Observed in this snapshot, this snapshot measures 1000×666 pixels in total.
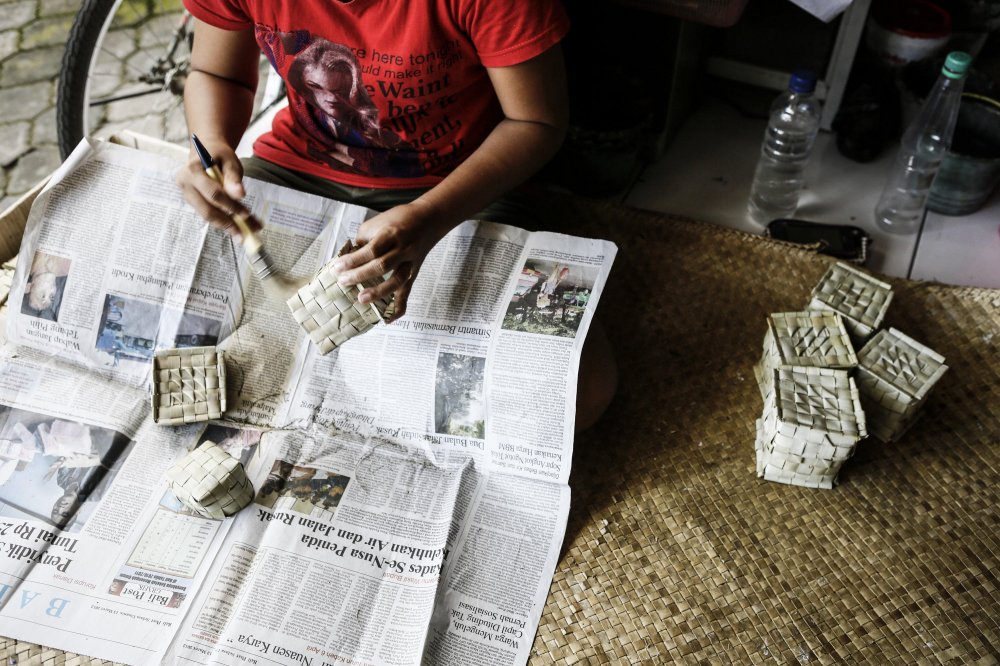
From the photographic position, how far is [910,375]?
1.05m

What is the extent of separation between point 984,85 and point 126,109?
1.81 m

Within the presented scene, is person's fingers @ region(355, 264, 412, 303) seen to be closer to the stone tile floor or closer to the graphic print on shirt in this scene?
the graphic print on shirt

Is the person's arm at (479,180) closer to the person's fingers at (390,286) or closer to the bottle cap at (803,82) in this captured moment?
the person's fingers at (390,286)

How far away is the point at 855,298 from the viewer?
1129 millimetres

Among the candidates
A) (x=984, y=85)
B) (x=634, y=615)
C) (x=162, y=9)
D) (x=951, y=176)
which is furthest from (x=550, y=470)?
(x=162, y=9)

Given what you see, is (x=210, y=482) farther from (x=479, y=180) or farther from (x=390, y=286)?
(x=479, y=180)

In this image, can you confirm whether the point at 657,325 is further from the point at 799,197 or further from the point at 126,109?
the point at 126,109

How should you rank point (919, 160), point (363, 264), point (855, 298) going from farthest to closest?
point (919, 160) < point (855, 298) < point (363, 264)

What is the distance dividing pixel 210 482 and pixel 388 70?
1.81 feet

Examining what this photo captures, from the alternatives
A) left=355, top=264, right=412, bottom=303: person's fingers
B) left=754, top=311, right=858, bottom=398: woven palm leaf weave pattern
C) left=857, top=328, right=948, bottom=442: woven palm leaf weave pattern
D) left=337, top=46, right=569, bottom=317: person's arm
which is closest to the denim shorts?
left=337, top=46, right=569, bottom=317: person's arm

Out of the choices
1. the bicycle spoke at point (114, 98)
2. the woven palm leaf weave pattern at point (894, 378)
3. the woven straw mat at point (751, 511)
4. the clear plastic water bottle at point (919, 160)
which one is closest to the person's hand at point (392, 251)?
the woven straw mat at point (751, 511)

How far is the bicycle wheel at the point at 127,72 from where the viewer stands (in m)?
1.37

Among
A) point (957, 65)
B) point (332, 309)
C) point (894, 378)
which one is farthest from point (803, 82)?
point (332, 309)

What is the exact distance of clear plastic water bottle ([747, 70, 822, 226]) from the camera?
143 centimetres
